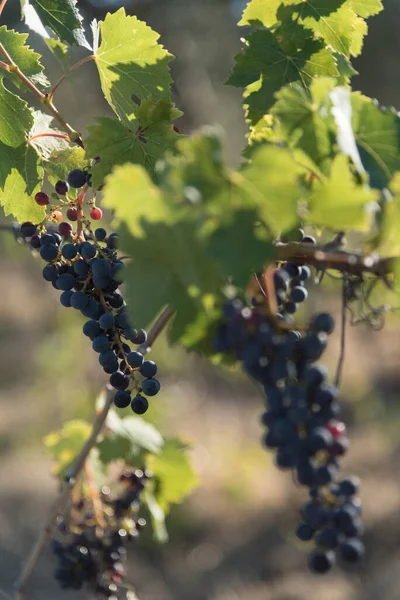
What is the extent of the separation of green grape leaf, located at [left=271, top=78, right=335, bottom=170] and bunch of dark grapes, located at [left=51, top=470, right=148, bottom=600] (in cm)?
99

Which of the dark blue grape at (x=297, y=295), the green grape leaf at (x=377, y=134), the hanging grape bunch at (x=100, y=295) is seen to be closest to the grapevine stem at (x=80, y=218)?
the hanging grape bunch at (x=100, y=295)

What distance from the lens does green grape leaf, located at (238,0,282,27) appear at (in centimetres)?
128

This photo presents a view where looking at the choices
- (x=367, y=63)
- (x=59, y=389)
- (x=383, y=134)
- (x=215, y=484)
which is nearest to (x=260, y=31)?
(x=383, y=134)

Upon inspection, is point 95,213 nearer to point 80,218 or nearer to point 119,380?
point 80,218

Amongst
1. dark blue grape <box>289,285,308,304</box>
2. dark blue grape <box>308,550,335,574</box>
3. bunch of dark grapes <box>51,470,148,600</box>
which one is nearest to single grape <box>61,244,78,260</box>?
dark blue grape <box>289,285,308,304</box>

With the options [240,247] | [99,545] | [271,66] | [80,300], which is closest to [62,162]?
[80,300]

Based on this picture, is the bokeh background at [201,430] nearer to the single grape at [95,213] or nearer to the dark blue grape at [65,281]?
the single grape at [95,213]

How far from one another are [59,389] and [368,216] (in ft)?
17.9

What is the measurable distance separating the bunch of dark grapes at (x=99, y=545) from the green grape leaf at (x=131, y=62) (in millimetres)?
880

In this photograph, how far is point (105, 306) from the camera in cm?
109

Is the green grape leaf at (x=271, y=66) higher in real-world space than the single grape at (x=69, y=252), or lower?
higher

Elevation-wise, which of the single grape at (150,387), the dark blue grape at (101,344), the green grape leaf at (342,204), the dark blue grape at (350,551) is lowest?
the dark blue grape at (350,551)

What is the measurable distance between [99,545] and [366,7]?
1.22 metres

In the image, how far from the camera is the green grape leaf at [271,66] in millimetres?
1245
